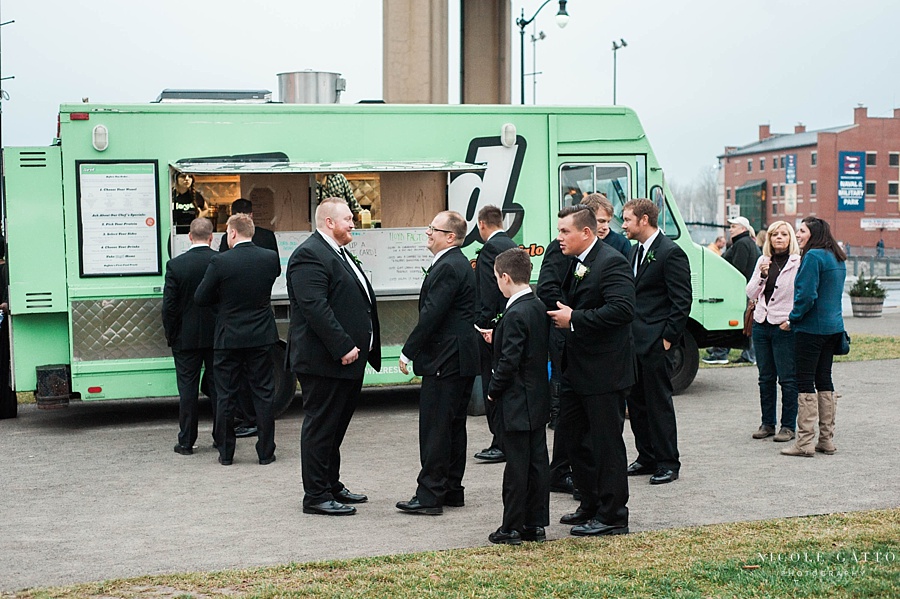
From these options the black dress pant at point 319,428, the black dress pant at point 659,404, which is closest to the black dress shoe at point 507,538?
the black dress pant at point 319,428

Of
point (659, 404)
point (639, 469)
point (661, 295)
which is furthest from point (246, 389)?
point (661, 295)

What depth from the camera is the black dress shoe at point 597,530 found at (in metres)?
6.41

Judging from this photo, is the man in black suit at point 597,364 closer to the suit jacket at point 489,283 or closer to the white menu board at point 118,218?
the suit jacket at point 489,283

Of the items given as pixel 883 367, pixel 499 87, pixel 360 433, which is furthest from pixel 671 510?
pixel 499 87

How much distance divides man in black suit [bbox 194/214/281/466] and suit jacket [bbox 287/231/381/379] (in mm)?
1593

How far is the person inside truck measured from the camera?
34.6 ft

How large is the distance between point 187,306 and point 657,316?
13.3ft

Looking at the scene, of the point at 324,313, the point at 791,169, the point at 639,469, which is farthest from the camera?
the point at 791,169

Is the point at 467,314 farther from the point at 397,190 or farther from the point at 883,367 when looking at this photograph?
the point at 883,367

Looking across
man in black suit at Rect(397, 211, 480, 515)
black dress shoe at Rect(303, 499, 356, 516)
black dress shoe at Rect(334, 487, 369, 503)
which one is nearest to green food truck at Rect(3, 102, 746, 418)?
man in black suit at Rect(397, 211, 480, 515)

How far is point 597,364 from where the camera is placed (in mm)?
6484

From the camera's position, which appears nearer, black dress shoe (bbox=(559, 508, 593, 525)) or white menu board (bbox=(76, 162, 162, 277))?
black dress shoe (bbox=(559, 508, 593, 525))

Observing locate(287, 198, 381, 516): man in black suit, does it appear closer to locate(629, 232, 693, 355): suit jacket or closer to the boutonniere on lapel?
the boutonniere on lapel

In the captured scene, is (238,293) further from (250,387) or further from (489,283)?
(489,283)
